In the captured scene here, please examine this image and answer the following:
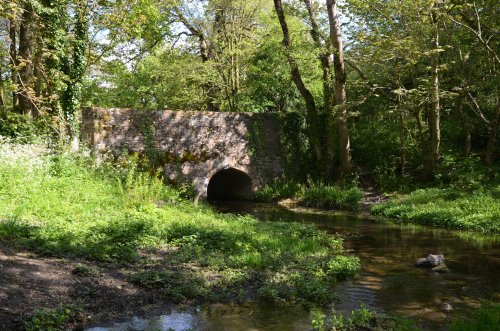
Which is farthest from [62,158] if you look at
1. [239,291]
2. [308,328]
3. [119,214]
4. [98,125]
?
[308,328]

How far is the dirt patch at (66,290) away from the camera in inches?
209

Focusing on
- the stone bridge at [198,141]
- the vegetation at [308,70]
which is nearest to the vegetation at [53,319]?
the vegetation at [308,70]

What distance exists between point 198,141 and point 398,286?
1327cm

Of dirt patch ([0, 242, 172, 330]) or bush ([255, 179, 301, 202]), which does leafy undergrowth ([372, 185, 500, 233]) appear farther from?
dirt patch ([0, 242, 172, 330])

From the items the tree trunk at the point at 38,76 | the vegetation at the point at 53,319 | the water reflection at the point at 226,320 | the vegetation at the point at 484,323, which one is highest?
the tree trunk at the point at 38,76

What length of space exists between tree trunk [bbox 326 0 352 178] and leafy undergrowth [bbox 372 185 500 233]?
3.85 m

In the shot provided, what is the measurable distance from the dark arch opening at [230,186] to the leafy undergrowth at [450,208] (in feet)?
23.7

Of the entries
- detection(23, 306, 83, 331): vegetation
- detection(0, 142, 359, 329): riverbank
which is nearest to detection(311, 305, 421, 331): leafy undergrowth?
detection(0, 142, 359, 329): riverbank

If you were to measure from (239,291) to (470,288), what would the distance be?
3710 millimetres

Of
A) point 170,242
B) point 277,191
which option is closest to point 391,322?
point 170,242

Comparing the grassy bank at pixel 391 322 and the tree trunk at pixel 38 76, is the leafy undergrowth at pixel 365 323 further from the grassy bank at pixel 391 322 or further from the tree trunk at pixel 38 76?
the tree trunk at pixel 38 76

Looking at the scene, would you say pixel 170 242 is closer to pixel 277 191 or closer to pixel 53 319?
pixel 53 319

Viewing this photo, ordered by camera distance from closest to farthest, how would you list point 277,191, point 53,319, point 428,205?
point 53,319 → point 428,205 → point 277,191

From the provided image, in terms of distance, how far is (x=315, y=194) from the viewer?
62.0 ft
